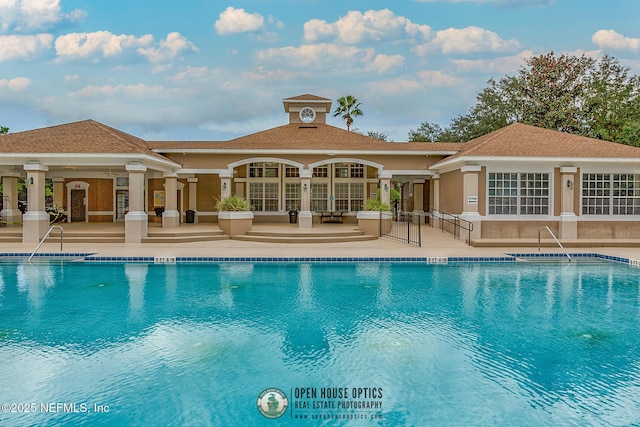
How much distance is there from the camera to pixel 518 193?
16.7 metres

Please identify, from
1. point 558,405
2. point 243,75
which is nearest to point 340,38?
point 243,75

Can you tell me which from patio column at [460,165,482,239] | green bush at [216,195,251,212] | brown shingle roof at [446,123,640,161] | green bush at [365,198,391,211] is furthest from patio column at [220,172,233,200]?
patio column at [460,165,482,239]

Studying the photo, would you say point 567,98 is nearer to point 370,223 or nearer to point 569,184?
point 569,184

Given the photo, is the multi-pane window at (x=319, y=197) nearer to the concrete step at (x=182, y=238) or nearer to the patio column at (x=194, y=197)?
the patio column at (x=194, y=197)

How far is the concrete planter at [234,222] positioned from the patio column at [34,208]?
22.0 ft

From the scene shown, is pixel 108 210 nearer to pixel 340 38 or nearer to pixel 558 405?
pixel 340 38

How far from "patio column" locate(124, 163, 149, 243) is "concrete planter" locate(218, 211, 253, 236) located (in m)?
3.10

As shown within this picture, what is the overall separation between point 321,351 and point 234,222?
12.2 meters

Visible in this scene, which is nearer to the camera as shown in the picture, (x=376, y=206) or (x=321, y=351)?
(x=321, y=351)

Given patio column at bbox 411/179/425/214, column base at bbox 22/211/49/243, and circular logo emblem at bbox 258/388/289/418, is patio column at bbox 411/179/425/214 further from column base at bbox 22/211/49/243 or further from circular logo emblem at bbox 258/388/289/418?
circular logo emblem at bbox 258/388/289/418

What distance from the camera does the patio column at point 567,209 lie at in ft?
54.5

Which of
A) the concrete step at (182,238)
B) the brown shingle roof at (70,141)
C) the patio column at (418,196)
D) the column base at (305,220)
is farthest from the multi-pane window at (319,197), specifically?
the brown shingle roof at (70,141)

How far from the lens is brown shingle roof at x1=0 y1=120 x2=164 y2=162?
1623 cm

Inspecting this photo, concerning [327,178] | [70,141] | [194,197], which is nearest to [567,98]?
[327,178]
